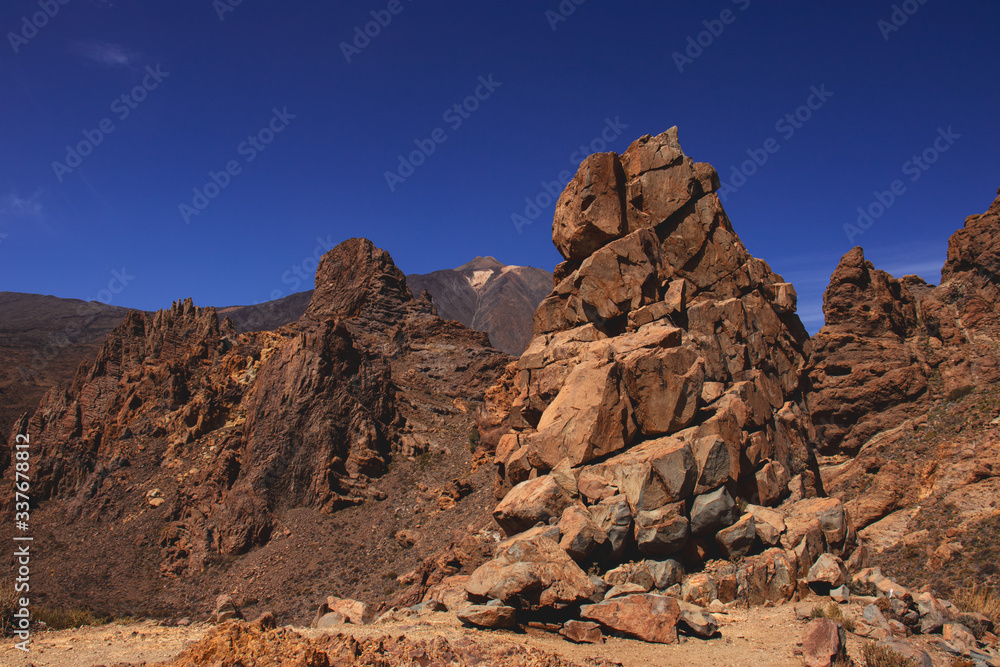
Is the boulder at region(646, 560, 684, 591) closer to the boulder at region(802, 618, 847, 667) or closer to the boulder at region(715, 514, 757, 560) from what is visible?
the boulder at region(715, 514, 757, 560)

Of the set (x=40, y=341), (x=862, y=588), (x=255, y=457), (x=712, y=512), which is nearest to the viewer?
(x=862, y=588)

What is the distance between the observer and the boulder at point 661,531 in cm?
1631

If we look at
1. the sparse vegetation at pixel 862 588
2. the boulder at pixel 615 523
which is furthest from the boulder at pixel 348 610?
the sparse vegetation at pixel 862 588

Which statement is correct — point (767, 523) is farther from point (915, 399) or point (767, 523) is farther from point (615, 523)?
point (915, 399)

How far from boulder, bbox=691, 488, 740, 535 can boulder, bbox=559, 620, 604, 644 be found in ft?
18.8

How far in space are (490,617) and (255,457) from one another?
110ft

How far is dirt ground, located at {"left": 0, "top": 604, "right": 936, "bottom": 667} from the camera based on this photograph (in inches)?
431

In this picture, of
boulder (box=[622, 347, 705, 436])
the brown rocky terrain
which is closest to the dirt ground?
the brown rocky terrain

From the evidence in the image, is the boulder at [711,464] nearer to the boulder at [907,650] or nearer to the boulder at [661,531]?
the boulder at [661,531]

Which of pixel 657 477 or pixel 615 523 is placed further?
pixel 657 477

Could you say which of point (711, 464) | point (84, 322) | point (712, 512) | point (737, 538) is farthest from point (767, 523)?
point (84, 322)

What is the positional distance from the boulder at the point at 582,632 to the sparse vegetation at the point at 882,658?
5.44 m

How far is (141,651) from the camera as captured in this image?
36.4 feet

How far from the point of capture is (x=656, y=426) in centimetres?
1877
